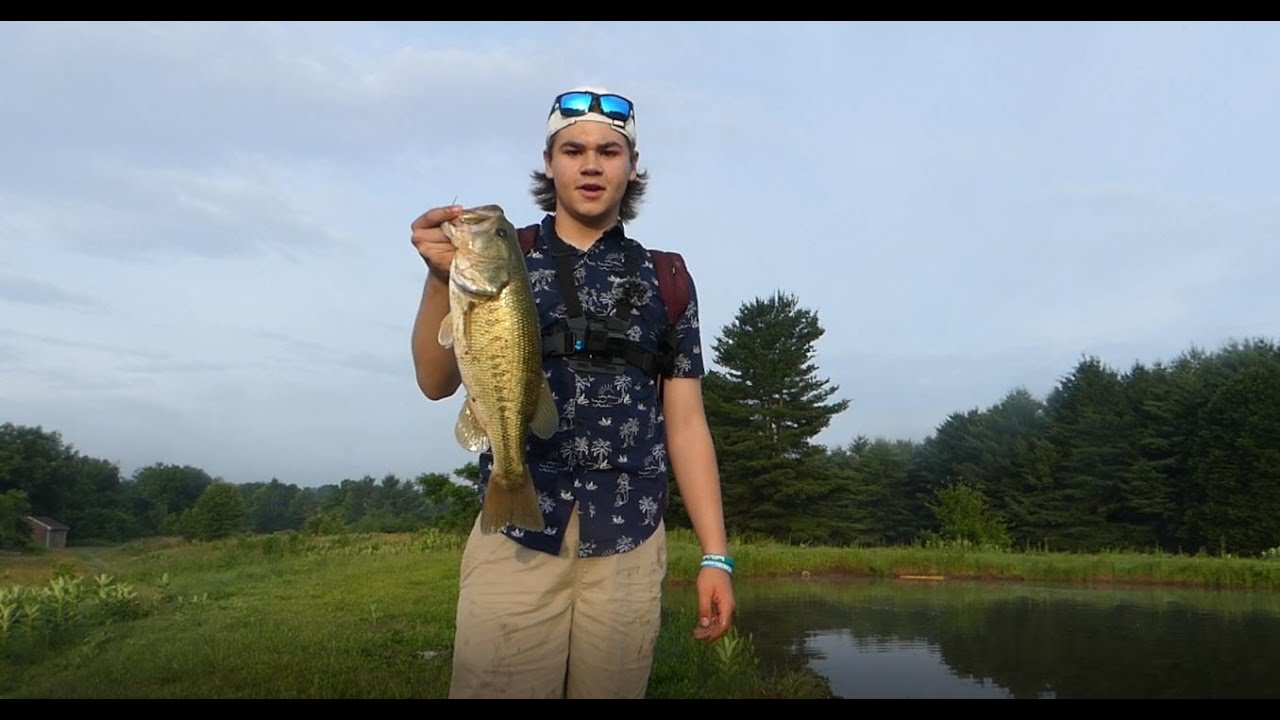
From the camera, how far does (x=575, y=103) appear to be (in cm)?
292

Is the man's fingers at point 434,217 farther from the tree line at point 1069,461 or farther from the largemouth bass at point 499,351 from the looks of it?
the tree line at point 1069,461

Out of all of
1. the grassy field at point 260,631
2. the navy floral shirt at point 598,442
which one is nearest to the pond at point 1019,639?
the grassy field at point 260,631

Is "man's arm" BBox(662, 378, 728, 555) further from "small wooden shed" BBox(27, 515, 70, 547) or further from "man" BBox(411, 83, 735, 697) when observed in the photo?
"small wooden shed" BBox(27, 515, 70, 547)

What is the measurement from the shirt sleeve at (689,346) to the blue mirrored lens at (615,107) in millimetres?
639

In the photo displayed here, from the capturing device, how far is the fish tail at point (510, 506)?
2.46 metres

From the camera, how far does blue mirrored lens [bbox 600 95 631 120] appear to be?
290 centimetres

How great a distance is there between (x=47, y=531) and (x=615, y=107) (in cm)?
2184

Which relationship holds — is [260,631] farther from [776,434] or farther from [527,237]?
[776,434]

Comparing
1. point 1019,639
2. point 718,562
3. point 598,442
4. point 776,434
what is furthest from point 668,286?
point 776,434

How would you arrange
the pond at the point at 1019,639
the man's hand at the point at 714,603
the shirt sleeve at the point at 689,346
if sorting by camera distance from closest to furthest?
the man's hand at the point at 714,603 < the shirt sleeve at the point at 689,346 < the pond at the point at 1019,639

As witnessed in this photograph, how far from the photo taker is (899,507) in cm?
4419
